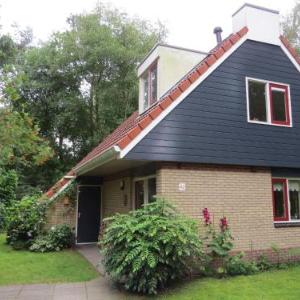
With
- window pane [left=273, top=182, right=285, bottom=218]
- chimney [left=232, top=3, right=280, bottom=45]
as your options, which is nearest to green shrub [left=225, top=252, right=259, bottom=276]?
window pane [left=273, top=182, right=285, bottom=218]

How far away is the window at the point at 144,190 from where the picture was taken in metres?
9.71

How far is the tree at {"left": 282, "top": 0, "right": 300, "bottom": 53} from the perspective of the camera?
24578 millimetres

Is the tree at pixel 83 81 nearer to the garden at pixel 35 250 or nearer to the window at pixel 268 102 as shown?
the garden at pixel 35 250

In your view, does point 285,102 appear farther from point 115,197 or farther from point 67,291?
point 67,291

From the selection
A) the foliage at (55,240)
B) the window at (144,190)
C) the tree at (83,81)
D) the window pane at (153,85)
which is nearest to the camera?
the window at (144,190)

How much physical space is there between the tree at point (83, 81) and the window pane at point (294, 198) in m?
16.9

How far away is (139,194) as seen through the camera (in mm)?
10680

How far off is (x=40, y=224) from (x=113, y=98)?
1424cm

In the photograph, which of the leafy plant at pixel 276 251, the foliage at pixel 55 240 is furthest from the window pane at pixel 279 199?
the foliage at pixel 55 240

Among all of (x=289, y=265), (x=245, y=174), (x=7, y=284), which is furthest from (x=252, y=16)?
(x=7, y=284)

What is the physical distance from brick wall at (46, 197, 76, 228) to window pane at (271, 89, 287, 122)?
27.9ft

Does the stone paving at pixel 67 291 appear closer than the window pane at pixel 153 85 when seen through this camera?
Yes

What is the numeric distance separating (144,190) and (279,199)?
390 centimetres

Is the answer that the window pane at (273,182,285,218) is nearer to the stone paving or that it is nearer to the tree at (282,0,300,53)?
the stone paving
